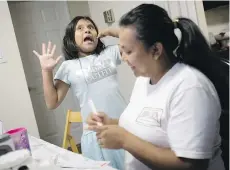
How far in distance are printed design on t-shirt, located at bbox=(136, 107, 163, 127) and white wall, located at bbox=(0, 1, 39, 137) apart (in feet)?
5.60

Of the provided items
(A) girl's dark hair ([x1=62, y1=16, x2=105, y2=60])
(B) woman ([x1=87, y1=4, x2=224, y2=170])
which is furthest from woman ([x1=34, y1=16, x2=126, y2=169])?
(B) woman ([x1=87, y1=4, x2=224, y2=170])

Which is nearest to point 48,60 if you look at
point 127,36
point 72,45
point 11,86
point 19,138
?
point 72,45

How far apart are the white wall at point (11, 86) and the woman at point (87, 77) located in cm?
105

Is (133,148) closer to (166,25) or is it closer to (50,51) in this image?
(166,25)

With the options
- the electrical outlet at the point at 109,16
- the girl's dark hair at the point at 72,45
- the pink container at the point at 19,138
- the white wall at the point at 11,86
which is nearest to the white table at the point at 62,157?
the pink container at the point at 19,138

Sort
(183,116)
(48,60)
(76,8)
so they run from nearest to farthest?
(183,116) → (48,60) → (76,8)

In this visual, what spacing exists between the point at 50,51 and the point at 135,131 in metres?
0.71

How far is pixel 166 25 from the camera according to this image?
0.81 meters

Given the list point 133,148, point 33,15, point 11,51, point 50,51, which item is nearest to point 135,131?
point 133,148

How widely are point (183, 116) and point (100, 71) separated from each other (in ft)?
2.35

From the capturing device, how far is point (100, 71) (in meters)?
1.37

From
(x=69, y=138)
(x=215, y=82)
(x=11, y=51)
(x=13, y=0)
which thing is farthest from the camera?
(x=13, y=0)

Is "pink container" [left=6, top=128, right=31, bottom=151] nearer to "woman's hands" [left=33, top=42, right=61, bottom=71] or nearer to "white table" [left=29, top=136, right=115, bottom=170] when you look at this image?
"white table" [left=29, top=136, right=115, bottom=170]

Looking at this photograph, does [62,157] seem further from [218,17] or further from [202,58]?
[218,17]
